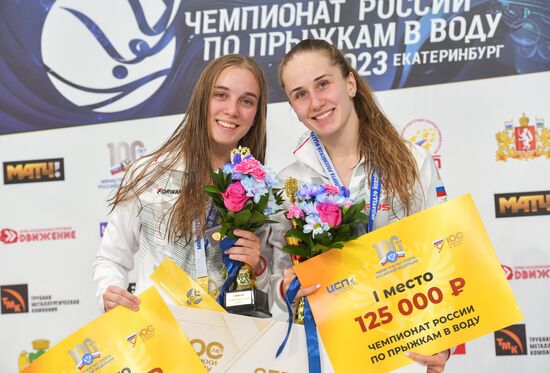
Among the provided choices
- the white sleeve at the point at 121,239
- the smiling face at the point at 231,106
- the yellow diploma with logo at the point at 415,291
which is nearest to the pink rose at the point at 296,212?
the yellow diploma with logo at the point at 415,291

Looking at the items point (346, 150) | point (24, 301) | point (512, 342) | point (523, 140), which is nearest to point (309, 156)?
point (346, 150)

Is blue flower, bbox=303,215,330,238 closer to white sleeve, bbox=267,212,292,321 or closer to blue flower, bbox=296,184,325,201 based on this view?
blue flower, bbox=296,184,325,201

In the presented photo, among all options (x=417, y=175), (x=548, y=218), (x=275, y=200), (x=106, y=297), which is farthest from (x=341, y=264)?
(x=548, y=218)

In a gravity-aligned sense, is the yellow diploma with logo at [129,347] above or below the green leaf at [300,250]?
below

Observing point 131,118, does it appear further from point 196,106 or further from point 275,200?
point 275,200

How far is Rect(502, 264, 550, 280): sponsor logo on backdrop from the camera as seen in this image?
376 cm

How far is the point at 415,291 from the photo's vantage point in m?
2.01

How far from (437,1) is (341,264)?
8.17ft

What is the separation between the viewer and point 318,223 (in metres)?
2.03

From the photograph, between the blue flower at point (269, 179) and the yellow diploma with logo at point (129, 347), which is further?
the blue flower at point (269, 179)

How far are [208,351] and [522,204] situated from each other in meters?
2.54

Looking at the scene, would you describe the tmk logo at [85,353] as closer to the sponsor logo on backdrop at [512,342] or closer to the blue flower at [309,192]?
the blue flower at [309,192]

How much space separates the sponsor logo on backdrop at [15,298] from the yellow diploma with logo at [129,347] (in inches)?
92.3

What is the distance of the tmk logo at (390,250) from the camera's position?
2.03 m
